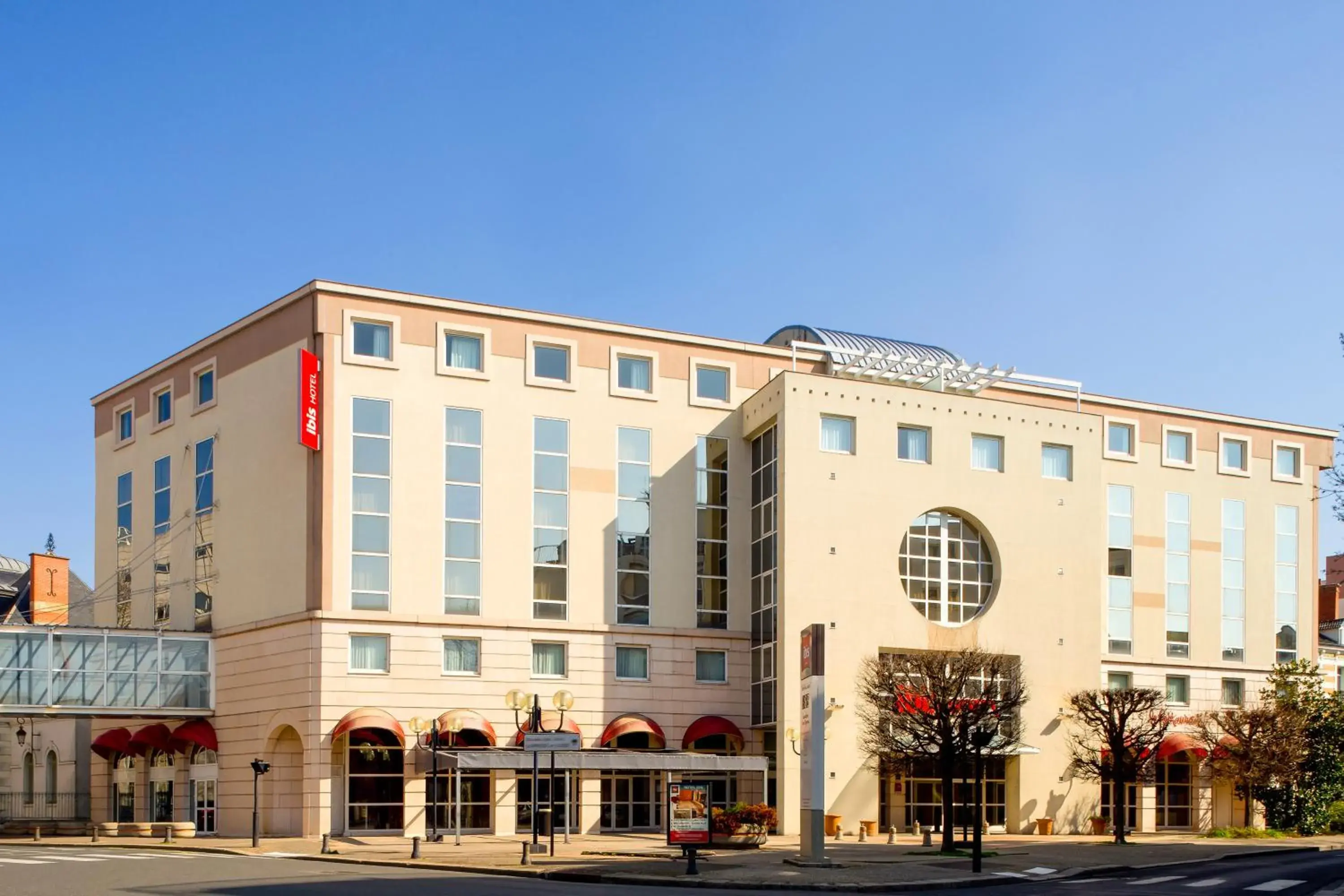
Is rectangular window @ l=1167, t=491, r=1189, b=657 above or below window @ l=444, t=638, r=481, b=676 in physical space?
above

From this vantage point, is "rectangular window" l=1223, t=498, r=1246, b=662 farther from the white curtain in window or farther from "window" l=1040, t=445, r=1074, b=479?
the white curtain in window

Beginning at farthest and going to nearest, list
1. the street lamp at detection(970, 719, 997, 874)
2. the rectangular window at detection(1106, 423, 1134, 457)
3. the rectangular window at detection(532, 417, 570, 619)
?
the rectangular window at detection(1106, 423, 1134, 457) < the rectangular window at detection(532, 417, 570, 619) < the street lamp at detection(970, 719, 997, 874)

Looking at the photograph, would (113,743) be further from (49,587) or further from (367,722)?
(49,587)

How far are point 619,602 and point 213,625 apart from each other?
616 inches

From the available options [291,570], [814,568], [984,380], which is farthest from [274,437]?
[984,380]

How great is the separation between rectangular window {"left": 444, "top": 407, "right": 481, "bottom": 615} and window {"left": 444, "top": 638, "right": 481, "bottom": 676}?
1.05 m

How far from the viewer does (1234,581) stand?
69438 mm

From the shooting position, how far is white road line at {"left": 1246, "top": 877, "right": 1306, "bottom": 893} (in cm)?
3102

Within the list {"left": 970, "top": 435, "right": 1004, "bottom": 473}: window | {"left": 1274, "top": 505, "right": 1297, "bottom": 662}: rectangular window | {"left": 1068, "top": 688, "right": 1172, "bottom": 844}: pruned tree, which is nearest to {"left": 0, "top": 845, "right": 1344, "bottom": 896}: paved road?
{"left": 1068, "top": 688, "right": 1172, "bottom": 844}: pruned tree

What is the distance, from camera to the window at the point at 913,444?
5838 centimetres

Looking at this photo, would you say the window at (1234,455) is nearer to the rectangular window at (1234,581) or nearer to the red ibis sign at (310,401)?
the rectangular window at (1234,581)

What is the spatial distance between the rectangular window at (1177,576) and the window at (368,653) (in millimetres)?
35039

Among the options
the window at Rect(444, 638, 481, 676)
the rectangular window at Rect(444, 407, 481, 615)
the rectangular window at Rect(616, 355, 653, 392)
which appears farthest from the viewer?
the rectangular window at Rect(616, 355, 653, 392)

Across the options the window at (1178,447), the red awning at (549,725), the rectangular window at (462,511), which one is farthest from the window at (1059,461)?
the rectangular window at (462,511)
